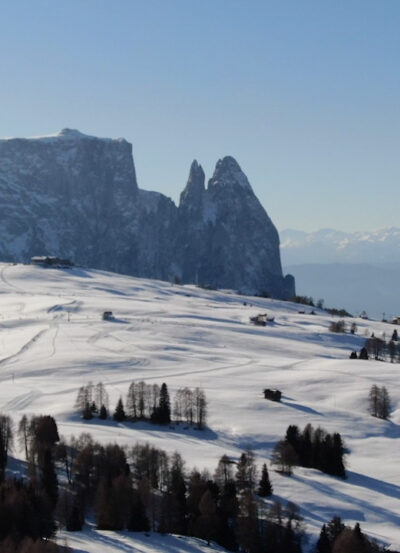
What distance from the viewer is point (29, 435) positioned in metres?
72.2

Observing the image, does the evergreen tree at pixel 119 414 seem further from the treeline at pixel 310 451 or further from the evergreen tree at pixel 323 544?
the evergreen tree at pixel 323 544

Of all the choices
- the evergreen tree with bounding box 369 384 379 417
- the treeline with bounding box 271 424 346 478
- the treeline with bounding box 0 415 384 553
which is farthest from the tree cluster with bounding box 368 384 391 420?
the treeline with bounding box 0 415 384 553

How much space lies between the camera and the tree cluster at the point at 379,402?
9438cm

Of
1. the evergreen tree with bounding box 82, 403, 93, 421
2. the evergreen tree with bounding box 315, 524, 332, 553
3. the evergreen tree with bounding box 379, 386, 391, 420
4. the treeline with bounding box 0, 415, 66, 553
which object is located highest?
the evergreen tree with bounding box 379, 386, 391, 420

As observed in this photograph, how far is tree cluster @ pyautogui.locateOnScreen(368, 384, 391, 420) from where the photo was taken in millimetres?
94375

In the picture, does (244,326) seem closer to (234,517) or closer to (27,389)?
(27,389)

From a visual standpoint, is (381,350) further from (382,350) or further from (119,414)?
(119,414)

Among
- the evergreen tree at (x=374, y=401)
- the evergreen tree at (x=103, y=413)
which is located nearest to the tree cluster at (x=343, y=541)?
the evergreen tree at (x=103, y=413)

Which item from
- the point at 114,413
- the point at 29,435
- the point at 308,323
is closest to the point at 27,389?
the point at 114,413

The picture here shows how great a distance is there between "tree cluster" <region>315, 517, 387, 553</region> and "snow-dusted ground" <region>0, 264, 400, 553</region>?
7.17 ft

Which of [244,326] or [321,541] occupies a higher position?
[244,326]

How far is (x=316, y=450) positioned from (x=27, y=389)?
42.2 metres

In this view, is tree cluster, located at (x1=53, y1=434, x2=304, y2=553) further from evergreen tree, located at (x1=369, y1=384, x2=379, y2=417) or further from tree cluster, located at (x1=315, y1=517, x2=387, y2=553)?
evergreen tree, located at (x1=369, y1=384, x2=379, y2=417)

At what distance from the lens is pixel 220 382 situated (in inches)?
4225
